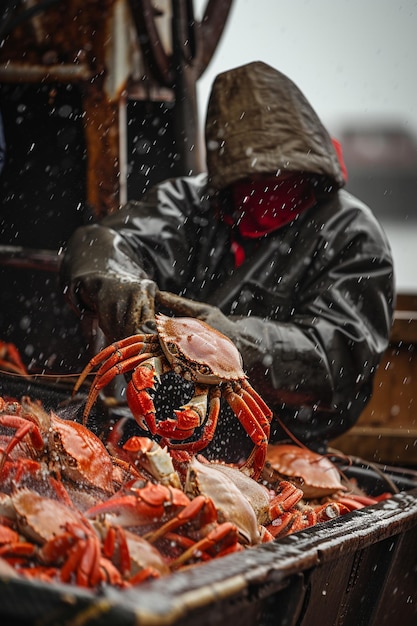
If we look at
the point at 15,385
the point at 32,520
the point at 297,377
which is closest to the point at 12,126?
the point at 15,385

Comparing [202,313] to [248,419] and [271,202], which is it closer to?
[248,419]

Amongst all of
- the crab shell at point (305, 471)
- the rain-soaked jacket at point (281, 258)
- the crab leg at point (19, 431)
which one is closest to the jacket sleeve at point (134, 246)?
the rain-soaked jacket at point (281, 258)

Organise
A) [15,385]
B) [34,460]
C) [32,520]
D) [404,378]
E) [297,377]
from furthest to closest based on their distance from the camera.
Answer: [404,378], [15,385], [297,377], [34,460], [32,520]

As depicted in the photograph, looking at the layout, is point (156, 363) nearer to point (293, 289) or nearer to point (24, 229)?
point (293, 289)

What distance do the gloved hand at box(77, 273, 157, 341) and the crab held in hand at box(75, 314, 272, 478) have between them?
19cm

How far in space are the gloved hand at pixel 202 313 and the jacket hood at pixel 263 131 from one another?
2.53 ft

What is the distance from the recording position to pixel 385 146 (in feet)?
27.1

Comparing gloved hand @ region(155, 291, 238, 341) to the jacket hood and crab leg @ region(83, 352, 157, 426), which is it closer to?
crab leg @ region(83, 352, 157, 426)

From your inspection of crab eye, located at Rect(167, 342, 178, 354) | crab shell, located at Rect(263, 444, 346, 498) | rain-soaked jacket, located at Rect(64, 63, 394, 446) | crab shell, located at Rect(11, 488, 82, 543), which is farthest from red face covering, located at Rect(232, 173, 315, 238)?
crab shell, located at Rect(11, 488, 82, 543)

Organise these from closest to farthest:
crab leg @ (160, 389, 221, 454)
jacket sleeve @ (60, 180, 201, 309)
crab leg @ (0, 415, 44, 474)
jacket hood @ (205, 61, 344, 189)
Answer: crab leg @ (0, 415, 44, 474), crab leg @ (160, 389, 221, 454), jacket sleeve @ (60, 180, 201, 309), jacket hood @ (205, 61, 344, 189)

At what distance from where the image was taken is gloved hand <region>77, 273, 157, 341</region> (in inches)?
98.3

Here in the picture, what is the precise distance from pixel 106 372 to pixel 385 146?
677 cm

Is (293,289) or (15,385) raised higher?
(293,289)

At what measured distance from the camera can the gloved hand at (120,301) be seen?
8.19ft
